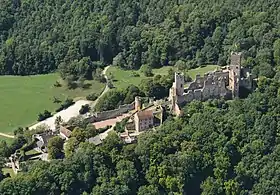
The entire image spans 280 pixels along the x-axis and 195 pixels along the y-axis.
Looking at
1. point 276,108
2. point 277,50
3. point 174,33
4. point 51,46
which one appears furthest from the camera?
point 51,46

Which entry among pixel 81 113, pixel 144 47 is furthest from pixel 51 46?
pixel 81 113

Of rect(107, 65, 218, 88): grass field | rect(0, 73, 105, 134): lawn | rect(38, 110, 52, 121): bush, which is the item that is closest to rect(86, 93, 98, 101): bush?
rect(0, 73, 105, 134): lawn

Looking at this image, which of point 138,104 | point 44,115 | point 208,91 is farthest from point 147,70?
point 208,91

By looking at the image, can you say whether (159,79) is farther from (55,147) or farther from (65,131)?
(55,147)

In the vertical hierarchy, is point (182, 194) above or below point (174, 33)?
below

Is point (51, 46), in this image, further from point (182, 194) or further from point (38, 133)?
→ point (182, 194)

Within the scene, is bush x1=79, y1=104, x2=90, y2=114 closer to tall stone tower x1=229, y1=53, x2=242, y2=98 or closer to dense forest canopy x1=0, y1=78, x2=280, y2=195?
dense forest canopy x1=0, y1=78, x2=280, y2=195
